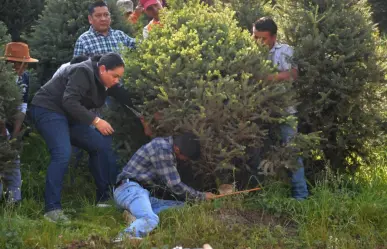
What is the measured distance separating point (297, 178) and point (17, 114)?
2.61 metres

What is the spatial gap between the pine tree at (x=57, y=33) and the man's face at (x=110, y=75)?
2036mm

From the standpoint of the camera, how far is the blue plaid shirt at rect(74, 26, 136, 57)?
24.2 ft

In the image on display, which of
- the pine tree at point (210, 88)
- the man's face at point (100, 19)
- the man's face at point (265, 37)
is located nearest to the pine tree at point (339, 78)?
the man's face at point (265, 37)

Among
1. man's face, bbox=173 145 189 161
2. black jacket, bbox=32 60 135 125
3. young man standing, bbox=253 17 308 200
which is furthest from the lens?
young man standing, bbox=253 17 308 200

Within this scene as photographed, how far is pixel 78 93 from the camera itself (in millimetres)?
5980

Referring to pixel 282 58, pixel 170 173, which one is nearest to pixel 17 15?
pixel 282 58

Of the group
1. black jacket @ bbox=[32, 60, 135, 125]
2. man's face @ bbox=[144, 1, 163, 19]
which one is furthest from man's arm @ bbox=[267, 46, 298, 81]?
man's face @ bbox=[144, 1, 163, 19]

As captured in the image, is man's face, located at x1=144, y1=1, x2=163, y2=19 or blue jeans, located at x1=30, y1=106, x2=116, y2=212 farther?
man's face, located at x1=144, y1=1, x2=163, y2=19

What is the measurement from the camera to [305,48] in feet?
21.3

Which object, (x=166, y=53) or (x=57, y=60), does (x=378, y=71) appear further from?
(x=57, y=60)

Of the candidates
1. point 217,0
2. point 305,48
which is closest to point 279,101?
point 305,48

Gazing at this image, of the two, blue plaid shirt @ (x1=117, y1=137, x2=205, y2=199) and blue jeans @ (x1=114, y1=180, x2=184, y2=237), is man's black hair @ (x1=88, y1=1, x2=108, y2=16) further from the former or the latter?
blue jeans @ (x1=114, y1=180, x2=184, y2=237)

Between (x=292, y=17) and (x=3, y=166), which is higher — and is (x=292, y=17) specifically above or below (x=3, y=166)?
above

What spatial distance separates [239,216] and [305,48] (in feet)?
6.21
